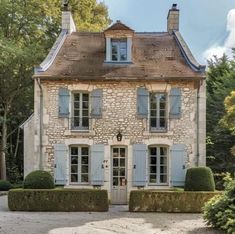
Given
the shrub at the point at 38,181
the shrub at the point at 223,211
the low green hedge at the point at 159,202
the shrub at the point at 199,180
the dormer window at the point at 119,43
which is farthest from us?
the dormer window at the point at 119,43

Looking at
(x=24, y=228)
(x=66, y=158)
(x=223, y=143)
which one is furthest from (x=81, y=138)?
(x=223, y=143)

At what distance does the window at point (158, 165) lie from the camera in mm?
18609

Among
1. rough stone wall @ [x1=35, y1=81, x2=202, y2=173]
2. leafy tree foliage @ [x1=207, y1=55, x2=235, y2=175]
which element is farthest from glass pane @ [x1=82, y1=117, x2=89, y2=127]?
leafy tree foliage @ [x1=207, y1=55, x2=235, y2=175]

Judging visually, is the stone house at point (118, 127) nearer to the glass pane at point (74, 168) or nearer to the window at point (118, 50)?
the glass pane at point (74, 168)

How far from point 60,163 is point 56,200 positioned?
8.90 feet

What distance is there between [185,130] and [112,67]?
3.89 meters

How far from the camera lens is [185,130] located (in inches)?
731

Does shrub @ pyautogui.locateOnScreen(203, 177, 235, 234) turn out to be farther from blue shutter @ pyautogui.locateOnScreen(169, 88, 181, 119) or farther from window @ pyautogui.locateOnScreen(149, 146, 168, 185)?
blue shutter @ pyautogui.locateOnScreen(169, 88, 181, 119)

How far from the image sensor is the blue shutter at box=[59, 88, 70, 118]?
18516 mm

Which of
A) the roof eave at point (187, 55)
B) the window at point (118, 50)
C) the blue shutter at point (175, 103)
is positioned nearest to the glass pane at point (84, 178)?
the blue shutter at point (175, 103)

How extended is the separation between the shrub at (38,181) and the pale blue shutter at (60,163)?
45.0 inches

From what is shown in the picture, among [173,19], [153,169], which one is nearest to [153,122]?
[153,169]

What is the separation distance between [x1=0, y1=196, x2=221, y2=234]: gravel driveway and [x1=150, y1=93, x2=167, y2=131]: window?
438 cm

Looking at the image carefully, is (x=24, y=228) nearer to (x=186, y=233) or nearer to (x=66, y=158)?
(x=186, y=233)
